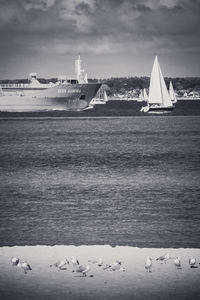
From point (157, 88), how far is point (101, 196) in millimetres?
82354

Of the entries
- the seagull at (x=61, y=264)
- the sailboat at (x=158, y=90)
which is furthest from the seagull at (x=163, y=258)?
the sailboat at (x=158, y=90)

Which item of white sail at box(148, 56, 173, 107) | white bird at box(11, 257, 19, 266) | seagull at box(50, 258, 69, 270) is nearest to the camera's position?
seagull at box(50, 258, 69, 270)

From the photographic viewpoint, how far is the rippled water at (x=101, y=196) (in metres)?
21.0

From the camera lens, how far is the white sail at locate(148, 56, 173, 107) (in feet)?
349

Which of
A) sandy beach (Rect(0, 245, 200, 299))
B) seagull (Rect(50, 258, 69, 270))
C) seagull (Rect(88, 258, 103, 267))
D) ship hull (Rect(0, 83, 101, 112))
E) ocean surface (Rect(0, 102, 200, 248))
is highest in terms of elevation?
ship hull (Rect(0, 83, 101, 112))

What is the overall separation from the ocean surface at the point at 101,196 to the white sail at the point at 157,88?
4521 centimetres

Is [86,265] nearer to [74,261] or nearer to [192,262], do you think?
[74,261]

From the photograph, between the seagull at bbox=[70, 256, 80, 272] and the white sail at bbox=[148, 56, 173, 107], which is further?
the white sail at bbox=[148, 56, 173, 107]

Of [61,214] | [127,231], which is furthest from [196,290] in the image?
[61,214]

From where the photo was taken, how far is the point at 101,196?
30234 millimetres

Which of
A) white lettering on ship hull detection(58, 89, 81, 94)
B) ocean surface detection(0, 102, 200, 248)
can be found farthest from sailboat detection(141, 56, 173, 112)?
ocean surface detection(0, 102, 200, 248)

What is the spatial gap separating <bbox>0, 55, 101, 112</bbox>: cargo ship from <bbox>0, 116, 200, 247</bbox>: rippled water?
3727 inches

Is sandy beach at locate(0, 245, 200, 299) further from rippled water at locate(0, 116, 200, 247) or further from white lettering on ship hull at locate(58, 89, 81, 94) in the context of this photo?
white lettering on ship hull at locate(58, 89, 81, 94)

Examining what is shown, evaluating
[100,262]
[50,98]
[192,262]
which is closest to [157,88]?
[50,98]
